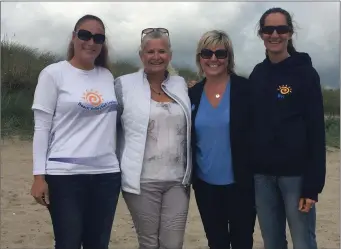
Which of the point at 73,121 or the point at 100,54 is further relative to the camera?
the point at 100,54

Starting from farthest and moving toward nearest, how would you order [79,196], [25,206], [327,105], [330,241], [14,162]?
[327,105] → [14,162] → [25,206] → [330,241] → [79,196]

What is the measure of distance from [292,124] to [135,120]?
41.7 inches

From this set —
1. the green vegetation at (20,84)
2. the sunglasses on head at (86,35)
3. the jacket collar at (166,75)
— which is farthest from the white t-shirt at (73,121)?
→ the green vegetation at (20,84)

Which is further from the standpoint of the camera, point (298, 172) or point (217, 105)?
point (217, 105)

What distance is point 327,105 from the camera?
65.7 ft

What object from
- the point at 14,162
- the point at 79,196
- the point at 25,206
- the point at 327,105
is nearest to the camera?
the point at 79,196

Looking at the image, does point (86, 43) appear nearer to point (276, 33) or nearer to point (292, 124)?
point (276, 33)

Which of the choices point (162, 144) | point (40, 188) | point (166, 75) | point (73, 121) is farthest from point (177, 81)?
point (40, 188)

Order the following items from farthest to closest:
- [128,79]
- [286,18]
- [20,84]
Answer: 1. [20,84]
2. [128,79]
3. [286,18]

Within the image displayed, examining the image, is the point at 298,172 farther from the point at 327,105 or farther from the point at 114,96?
the point at 327,105

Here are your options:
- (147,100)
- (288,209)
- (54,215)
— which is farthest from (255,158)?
(54,215)

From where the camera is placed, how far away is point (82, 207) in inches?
120

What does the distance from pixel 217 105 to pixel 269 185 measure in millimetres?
663

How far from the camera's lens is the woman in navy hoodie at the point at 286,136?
3029mm
